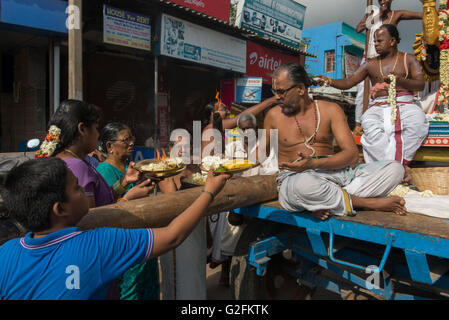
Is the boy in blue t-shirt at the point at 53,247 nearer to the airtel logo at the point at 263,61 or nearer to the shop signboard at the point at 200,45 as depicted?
the shop signboard at the point at 200,45

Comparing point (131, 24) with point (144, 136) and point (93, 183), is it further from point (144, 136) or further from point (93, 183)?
point (93, 183)

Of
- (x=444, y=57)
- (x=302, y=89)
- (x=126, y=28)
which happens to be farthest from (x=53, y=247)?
(x=126, y=28)

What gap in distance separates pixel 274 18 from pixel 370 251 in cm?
1091

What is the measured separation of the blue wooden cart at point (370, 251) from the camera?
184 cm

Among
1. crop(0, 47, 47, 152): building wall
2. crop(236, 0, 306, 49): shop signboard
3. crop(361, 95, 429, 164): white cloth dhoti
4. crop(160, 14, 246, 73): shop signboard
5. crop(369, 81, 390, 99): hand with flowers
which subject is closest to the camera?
crop(361, 95, 429, 164): white cloth dhoti

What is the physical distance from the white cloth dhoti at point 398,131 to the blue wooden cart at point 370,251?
1766mm

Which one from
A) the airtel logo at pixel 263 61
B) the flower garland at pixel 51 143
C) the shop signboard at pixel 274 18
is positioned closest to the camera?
the flower garland at pixel 51 143

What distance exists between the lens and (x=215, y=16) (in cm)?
906

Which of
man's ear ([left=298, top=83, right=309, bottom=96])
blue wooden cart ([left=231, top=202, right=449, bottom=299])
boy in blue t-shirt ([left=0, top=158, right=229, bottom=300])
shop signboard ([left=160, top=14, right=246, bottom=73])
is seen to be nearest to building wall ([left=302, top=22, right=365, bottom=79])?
shop signboard ([left=160, top=14, right=246, bottom=73])

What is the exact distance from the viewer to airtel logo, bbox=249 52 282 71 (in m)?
10.6

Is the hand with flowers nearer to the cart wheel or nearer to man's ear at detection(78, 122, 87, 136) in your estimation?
the cart wheel

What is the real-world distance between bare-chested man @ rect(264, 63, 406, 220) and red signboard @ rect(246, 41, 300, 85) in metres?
7.74

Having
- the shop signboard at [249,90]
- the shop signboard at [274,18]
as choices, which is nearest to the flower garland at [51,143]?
the shop signboard at [249,90]

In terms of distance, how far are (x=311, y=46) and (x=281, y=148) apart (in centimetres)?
2064
